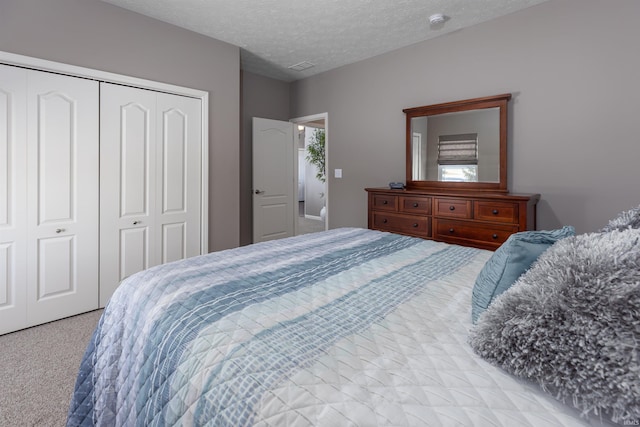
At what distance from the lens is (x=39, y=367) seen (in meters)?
2.06

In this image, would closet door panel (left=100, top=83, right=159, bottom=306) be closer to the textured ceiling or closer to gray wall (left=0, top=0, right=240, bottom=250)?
gray wall (left=0, top=0, right=240, bottom=250)

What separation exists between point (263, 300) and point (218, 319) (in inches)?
7.4

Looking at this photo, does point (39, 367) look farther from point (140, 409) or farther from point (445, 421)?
point (445, 421)

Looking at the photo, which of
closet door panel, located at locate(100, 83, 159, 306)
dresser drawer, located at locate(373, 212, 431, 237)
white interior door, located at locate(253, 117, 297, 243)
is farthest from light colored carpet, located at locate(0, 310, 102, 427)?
dresser drawer, located at locate(373, 212, 431, 237)

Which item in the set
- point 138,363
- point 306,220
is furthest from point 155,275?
point 306,220

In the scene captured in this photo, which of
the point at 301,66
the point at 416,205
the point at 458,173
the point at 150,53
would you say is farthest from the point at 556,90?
the point at 150,53

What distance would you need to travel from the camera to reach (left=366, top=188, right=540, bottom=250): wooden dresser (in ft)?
8.86

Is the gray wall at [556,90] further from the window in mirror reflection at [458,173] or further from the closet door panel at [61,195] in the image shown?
the closet door panel at [61,195]

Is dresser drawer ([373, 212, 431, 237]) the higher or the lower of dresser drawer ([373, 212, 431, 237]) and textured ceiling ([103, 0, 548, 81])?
the lower

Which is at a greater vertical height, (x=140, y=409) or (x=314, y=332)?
(x=314, y=332)

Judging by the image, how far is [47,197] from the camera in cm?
268

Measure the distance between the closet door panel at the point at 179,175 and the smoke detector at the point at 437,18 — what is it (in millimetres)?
2483

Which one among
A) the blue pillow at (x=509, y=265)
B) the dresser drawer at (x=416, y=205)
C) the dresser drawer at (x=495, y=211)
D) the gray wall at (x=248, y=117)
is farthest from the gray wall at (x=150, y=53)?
the blue pillow at (x=509, y=265)

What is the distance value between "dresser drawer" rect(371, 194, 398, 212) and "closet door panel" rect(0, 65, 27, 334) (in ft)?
10.1
